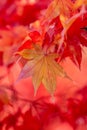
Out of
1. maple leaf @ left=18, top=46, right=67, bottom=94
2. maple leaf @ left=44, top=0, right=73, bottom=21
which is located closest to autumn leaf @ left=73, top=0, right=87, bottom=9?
maple leaf @ left=44, top=0, right=73, bottom=21

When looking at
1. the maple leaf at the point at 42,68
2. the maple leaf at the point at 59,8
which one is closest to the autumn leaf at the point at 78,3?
the maple leaf at the point at 59,8

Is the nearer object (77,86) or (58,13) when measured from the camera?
(58,13)

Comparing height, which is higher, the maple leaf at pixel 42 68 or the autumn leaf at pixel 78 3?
the autumn leaf at pixel 78 3

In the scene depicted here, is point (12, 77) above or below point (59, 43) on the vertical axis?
below

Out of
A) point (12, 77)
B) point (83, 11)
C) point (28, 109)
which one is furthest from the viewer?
point (12, 77)

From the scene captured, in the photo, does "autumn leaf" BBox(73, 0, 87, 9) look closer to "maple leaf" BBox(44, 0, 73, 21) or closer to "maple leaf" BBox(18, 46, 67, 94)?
"maple leaf" BBox(44, 0, 73, 21)

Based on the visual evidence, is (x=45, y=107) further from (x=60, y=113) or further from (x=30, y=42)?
(x=30, y=42)

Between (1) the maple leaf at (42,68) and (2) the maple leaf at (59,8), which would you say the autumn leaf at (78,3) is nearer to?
(2) the maple leaf at (59,8)

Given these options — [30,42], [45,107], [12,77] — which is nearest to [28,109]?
[45,107]

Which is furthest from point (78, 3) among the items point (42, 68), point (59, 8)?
point (42, 68)
